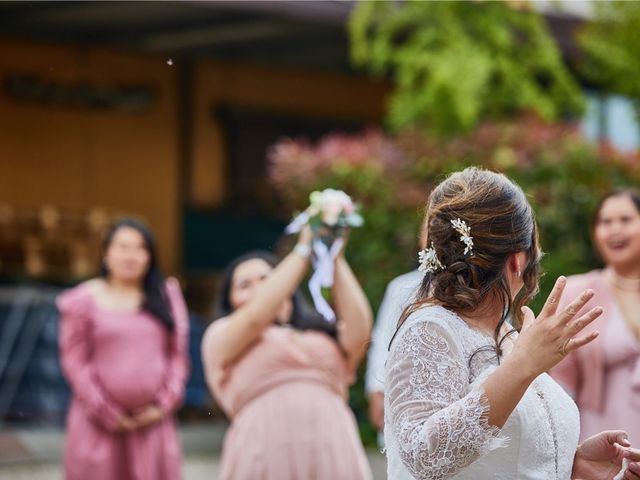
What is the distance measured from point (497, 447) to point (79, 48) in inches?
524

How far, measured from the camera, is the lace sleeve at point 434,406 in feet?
11.2

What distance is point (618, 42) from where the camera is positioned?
12453 mm

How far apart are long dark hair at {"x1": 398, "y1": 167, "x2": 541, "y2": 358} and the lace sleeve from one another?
131 millimetres

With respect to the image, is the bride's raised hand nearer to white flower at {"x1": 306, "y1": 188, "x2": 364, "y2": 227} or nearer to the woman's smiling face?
white flower at {"x1": 306, "y1": 188, "x2": 364, "y2": 227}

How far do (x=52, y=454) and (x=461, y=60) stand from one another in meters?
4.83

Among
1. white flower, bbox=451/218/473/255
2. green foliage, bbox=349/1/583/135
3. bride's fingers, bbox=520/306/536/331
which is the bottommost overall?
bride's fingers, bbox=520/306/536/331

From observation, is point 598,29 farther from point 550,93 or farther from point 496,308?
point 496,308

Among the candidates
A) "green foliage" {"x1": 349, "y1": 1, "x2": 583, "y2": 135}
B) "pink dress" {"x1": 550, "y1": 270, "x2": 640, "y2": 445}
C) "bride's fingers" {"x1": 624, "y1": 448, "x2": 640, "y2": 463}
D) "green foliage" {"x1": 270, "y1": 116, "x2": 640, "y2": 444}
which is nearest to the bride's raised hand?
"bride's fingers" {"x1": 624, "y1": 448, "x2": 640, "y2": 463}

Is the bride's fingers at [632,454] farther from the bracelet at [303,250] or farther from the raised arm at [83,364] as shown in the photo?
the raised arm at [83,364]

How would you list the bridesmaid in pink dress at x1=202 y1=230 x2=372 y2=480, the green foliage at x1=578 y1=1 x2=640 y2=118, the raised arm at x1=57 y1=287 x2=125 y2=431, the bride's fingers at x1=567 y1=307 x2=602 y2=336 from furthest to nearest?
the green foliage at x1=578 y1=1 x2=640 y2=118
the raised arm at x1=57 y1=287 x2=125 y2=431
the bridesmaid in pink dress at x1=202 y1=230 x2=372 y2=480
the bride's fingers at x1=567 y1=307 x2=602 y2=336

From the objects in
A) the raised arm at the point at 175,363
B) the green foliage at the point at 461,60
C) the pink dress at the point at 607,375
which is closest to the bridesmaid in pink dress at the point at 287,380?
the pink dress at the point at 607,375

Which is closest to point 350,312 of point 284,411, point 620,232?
point 284,411

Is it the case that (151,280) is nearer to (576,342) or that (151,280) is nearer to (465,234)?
(465,234)

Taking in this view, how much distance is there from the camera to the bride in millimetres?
3414
